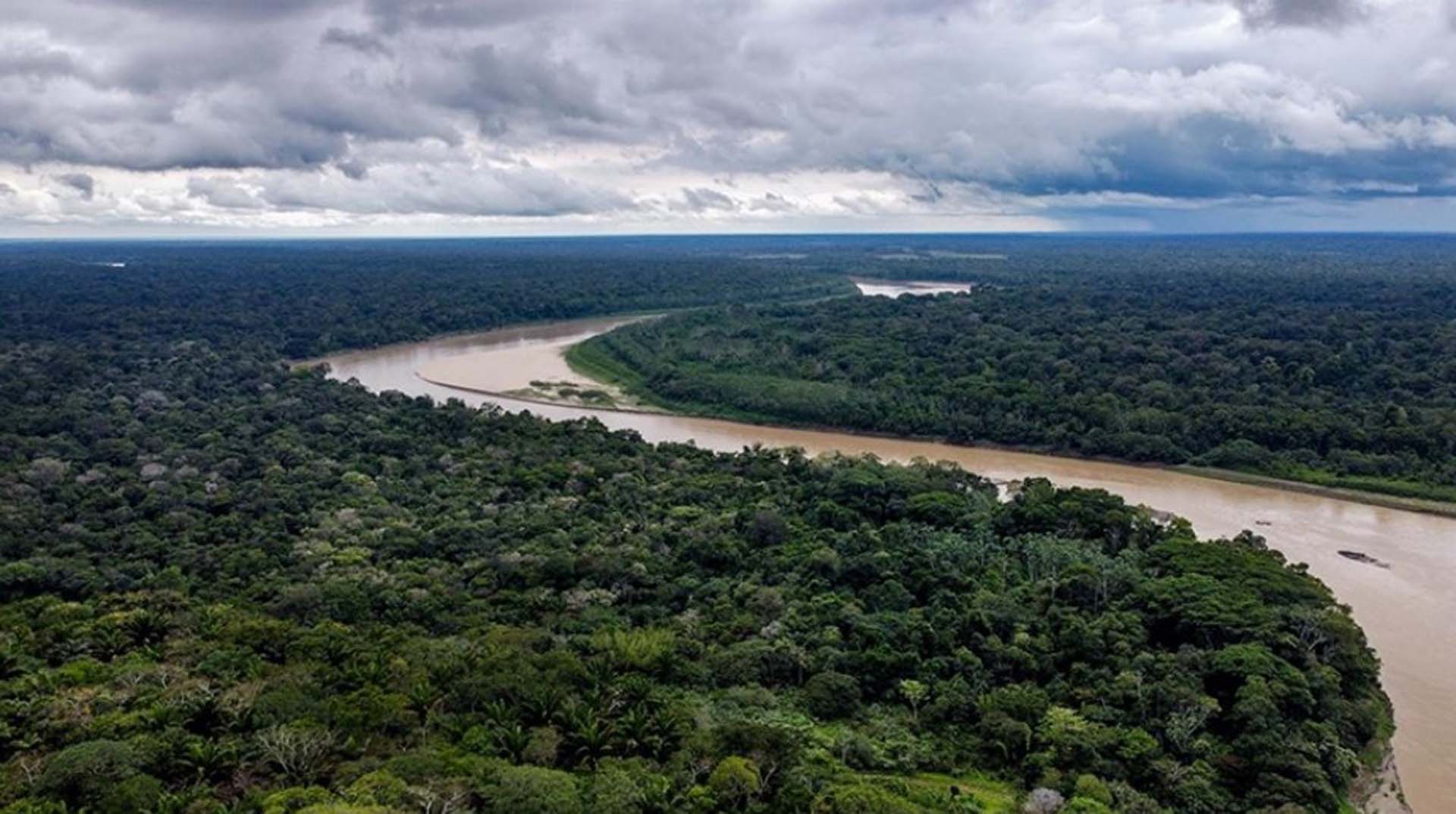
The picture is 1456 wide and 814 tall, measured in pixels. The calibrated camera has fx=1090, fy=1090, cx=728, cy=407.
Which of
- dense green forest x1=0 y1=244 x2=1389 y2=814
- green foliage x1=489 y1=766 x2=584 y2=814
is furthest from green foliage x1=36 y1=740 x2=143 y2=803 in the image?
green foliage x1=489 y1=766 x2=584 y2=814

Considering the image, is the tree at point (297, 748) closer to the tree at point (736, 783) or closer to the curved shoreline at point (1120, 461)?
the tree at point (736, 783)

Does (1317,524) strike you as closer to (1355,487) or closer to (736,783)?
(1355,487)

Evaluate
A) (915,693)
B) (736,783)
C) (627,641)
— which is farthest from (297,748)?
(915,693)

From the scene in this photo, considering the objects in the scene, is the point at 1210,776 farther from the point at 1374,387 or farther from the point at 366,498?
the point at 1374,387

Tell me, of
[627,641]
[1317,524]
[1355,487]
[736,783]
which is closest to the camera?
[736,783]

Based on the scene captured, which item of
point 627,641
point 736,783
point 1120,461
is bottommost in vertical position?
point 1120,461

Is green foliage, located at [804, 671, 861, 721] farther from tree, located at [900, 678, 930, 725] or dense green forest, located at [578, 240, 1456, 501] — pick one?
dense green forest, located at [578, 240, 1456, 501]

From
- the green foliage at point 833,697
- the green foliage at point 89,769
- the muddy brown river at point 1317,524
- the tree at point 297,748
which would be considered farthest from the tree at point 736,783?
the muddy brown river at point 1317,524
